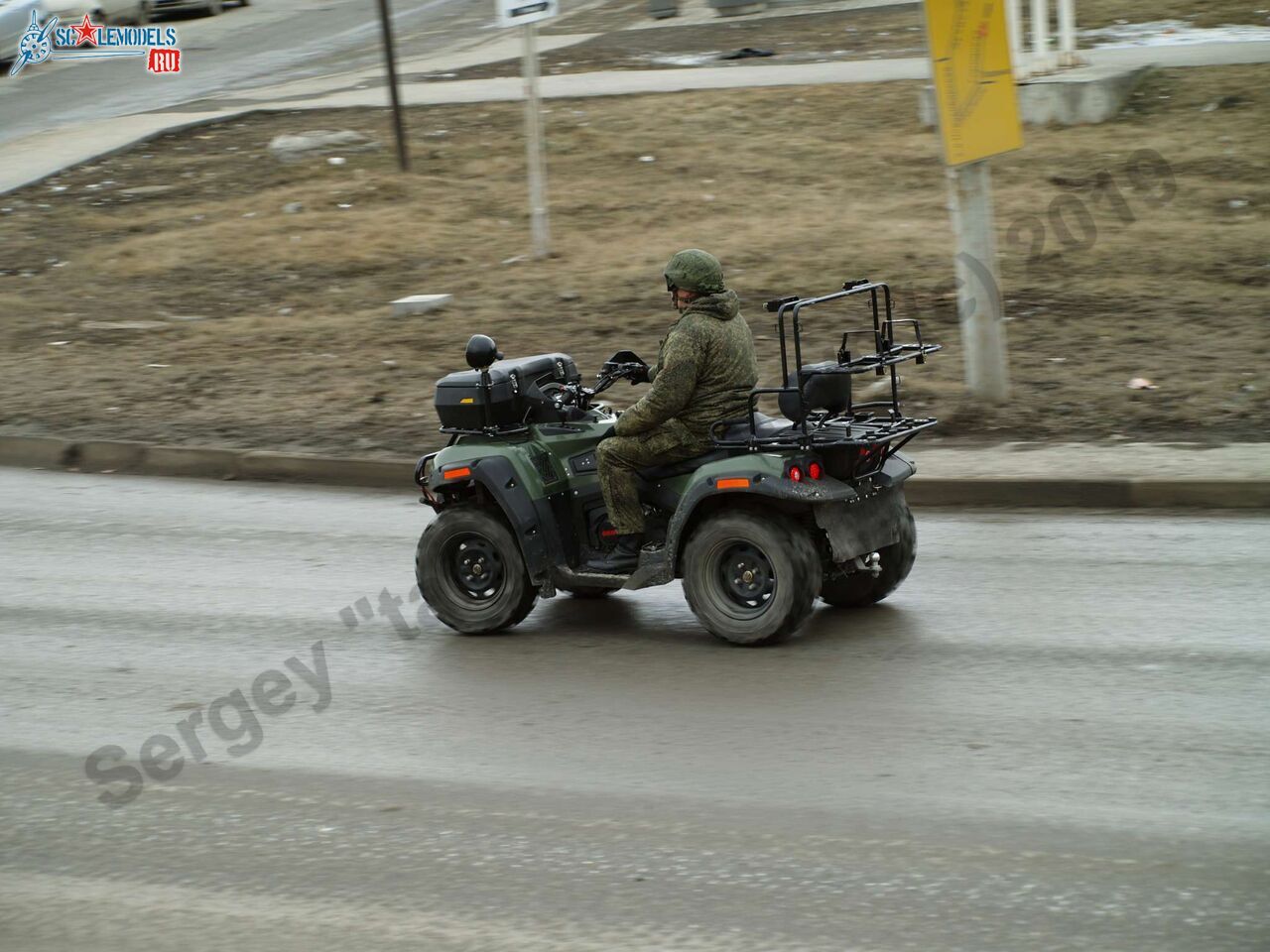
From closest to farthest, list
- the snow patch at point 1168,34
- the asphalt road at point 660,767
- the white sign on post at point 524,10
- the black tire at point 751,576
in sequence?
1. the asphalt road at point 660,767
2. the black tire at point 751,576
3. the white sign on post at point 524,10
4. the snow patch at point 1168,34

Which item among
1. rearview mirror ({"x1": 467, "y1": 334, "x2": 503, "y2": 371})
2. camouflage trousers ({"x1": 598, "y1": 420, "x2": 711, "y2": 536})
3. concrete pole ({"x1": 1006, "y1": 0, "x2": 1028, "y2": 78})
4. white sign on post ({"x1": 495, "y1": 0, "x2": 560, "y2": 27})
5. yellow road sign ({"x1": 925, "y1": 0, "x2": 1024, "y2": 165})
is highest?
white sign on post ({"x1": 495, "y1": 0, "x2": 560, "y2": 27})

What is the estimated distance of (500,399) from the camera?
7895mm

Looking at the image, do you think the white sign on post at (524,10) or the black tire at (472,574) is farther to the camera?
the white sign on post at (524,10)

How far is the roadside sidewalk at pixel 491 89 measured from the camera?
22.2 meters

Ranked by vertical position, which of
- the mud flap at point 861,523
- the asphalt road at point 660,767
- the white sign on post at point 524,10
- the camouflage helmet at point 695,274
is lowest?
the asphalt road at point 660,767

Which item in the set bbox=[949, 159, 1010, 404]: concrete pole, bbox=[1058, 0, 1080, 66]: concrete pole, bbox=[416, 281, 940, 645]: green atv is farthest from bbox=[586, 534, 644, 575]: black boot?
bbox=[1058, 0, 1080, 66]: concrete pole

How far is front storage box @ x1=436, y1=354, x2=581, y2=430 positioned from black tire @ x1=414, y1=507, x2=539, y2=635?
0.46 meters

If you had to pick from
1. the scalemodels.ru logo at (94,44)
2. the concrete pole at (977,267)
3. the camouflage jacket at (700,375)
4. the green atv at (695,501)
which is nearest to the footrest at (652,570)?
the green atv at (695,501)

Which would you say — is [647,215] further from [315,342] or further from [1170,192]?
[1170,192]

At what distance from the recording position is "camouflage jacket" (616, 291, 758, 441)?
7.39 m

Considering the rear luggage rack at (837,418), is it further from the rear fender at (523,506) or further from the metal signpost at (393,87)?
the metal signpost at (393,87)

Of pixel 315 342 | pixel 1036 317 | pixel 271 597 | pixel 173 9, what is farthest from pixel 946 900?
pixel 173 9

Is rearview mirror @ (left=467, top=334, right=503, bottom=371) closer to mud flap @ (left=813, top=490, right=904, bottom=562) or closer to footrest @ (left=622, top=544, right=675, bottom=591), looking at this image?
footrest @ (left=622, top=544, right=675, bottom=591)

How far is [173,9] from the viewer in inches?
1492
